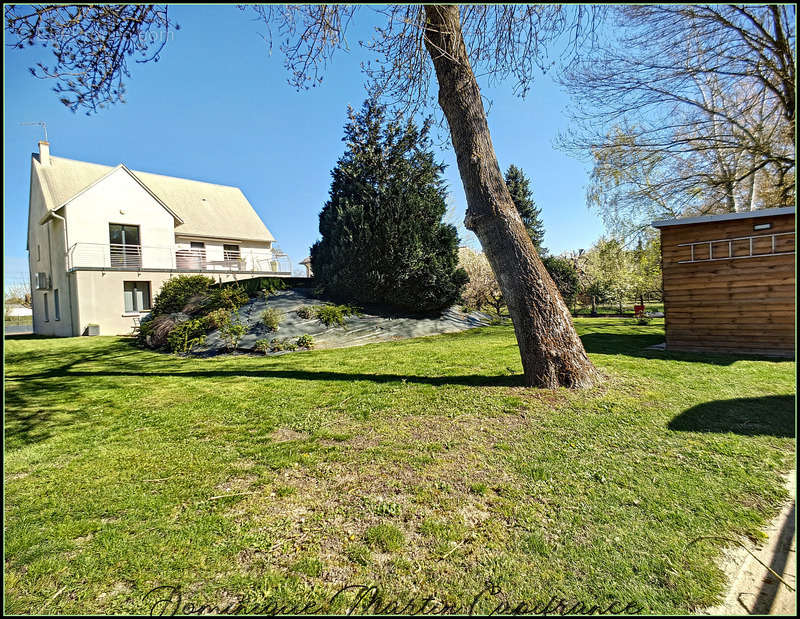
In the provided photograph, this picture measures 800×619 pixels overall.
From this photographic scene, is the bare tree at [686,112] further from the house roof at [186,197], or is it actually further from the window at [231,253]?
the house roof at [186,197]

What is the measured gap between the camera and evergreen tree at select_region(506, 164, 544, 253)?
25.1 metres

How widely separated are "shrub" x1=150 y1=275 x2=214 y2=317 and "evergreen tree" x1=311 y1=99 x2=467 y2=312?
405 centimetres

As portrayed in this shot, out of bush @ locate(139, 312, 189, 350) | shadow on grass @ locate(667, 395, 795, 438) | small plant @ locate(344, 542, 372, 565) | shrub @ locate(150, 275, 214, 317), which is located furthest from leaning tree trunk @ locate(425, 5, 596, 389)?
shrub @ locate(150, 275, 214, 317)

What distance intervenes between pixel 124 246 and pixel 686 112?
2199 centimetres

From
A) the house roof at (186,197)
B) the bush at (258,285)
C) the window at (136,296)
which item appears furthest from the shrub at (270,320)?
the house roof at (186,197)

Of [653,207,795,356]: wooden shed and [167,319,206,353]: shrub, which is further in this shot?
[167,319,206,353]: shrub

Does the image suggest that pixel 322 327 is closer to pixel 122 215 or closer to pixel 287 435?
pixel 287 435

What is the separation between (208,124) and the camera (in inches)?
147

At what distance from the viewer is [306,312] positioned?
10688mm

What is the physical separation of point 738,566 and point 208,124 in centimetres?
518

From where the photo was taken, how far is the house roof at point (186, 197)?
659 inches

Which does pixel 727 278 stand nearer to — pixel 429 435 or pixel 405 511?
pixel 429 435

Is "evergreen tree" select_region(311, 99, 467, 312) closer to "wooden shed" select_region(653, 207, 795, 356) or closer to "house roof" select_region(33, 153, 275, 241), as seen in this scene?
"wooden shed" select_region(653, 207, 795, 356)

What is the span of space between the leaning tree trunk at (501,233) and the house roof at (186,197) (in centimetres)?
1840
